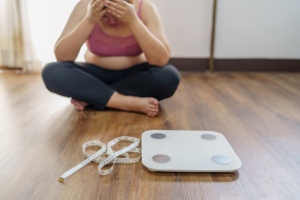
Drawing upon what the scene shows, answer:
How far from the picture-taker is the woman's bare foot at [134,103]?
46.7 inches


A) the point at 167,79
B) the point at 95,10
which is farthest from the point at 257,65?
the point at 95,10

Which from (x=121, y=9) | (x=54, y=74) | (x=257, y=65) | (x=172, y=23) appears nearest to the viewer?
(x=121, y=9)

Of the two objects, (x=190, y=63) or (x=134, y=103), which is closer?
(x=134, y=103)

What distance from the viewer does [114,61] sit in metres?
1.28

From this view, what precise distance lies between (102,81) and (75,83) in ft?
0.61

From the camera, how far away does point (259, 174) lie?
74 cm

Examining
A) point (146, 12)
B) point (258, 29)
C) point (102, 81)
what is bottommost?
point (102, 81)

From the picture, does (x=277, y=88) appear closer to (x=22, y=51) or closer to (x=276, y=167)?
(x=276, y=167)

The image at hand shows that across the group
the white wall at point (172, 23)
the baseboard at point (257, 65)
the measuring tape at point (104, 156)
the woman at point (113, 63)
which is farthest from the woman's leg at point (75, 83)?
the baseboard at point (257, 65)

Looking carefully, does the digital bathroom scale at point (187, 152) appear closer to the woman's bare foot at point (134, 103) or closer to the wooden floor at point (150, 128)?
the wooden floor at point (150, 128)

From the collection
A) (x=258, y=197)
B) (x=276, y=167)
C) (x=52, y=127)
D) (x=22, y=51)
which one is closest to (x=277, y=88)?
(x=276, y=167)

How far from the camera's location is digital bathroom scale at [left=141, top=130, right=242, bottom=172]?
2.44ft

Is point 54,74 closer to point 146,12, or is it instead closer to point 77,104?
point 77,104

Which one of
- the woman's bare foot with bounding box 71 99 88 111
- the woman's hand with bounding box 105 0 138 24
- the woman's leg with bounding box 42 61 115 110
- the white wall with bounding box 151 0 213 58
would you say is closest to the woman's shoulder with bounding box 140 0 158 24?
the woman's hand with bounding box 105 0 138 24
